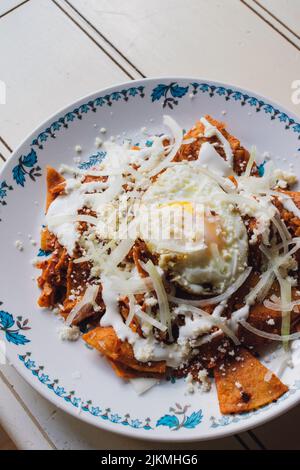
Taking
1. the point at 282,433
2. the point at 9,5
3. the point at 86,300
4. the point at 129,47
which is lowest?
the point at 282,433

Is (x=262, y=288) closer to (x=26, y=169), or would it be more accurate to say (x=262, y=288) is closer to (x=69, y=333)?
(x=69, y=333)

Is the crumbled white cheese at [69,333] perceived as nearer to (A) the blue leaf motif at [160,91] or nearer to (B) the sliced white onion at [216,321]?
(B) the sliced white onion at [216,321]

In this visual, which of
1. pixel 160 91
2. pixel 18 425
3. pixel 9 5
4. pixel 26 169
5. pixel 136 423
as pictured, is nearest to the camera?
pixel 136 423

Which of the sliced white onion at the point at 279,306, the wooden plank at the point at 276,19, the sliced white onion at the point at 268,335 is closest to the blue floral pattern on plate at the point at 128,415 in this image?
the sliced white onion at the point at 268,335

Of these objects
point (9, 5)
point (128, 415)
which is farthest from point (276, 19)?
point (128, 415)

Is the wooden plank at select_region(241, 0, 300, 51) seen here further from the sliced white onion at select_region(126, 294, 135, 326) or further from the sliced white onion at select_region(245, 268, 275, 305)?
the sliced white onion at select_region(126, 294, 135, 326)

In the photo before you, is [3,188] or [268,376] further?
[3,188]
